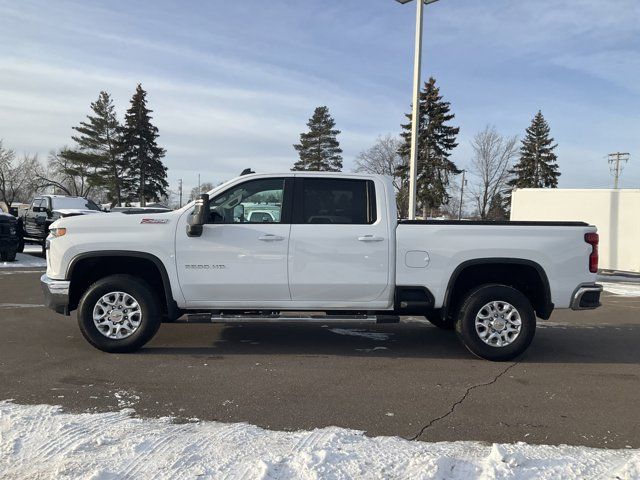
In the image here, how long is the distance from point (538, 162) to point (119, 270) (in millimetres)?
49900

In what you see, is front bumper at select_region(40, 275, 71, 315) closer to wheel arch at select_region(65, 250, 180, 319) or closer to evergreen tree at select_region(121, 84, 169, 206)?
wheel arch at select_region(65, 250, 180, 319)

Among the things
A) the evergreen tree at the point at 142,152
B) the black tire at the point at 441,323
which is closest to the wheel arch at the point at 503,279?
the black tire at the point at 441,323

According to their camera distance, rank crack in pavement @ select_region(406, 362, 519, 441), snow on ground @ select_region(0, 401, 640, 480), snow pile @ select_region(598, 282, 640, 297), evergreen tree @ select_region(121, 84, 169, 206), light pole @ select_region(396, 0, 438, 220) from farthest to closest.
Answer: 1. evergreen tree @ select_region(121, 84, 169, 206)
2. light pole @ select_region(396, 0, 438, 220)
3. snow pile @ select_region(598, 282, 640, 297)
4. crack in pavement @ select_region(406, 362, 519, 441)
5. snow on ground @ select_region(0, 401, 640, 480)

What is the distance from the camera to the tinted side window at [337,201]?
5.82 meters

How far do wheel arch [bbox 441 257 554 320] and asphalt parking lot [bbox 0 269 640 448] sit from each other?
25.4 inches

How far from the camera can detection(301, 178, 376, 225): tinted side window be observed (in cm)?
582

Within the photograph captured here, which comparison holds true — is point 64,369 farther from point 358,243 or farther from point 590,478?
point 590,478

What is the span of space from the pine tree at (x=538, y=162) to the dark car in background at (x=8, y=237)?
143ft

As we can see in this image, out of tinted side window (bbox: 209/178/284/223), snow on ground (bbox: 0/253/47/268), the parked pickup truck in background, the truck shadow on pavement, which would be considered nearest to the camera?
tinted side window (bbox: 209/178/284/223)

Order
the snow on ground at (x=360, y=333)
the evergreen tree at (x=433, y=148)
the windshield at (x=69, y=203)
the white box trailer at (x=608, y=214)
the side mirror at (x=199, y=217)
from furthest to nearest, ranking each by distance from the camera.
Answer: the evergreen tree at (x=433, y=148) < the windshield at (x=69, y=203) < the white box trailer at (x=608, y=214) < the snow on ground at (x=360, y=333) < the side mirror at (x=199, y=217)

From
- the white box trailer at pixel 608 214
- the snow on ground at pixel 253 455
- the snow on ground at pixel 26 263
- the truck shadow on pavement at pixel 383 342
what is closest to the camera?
the snow on ground at pixel 253 455

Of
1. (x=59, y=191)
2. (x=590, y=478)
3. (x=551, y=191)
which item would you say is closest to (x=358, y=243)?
(x=590, y=478)

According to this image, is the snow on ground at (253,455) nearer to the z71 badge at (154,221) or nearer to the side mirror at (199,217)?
→ the side mirror at (199,217)

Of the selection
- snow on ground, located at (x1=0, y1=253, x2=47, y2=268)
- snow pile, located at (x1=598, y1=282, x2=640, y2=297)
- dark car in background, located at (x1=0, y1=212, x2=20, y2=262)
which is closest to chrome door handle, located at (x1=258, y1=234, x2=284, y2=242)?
snow pile, located at (x1=598, y1=282, x2=640, y2=297)
